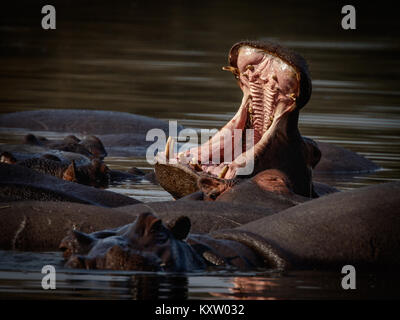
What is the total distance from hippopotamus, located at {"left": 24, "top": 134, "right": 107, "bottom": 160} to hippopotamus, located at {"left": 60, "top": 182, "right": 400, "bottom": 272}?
17.0 feet

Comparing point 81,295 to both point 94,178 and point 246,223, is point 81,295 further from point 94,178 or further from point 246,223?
point 94,178

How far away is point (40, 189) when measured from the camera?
8.05 m

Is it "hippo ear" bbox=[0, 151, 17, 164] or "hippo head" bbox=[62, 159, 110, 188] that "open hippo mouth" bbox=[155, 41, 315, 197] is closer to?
"hippo head" bbox=[62, 159, 110, 188]

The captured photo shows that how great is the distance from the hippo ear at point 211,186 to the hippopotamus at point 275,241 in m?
1.46

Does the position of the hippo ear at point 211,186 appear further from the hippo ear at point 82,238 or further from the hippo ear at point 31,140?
the hippo ear at point 31,140

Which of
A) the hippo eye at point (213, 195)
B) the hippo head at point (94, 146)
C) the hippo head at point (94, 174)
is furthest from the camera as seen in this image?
the hippo head at point (94, 146)

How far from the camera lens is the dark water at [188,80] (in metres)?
6.49

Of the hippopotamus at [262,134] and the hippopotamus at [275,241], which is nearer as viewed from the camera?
the hippopotamus at [275,241]

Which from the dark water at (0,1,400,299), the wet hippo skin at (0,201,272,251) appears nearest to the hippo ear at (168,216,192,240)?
the dark water at (0,1,400,299)

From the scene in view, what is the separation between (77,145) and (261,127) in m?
3.34

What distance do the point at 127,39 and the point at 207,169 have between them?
20789mm

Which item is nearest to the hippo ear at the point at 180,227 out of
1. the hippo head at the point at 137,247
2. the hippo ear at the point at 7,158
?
the hippo head at the point at 137,247

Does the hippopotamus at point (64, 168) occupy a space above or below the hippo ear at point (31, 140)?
above
